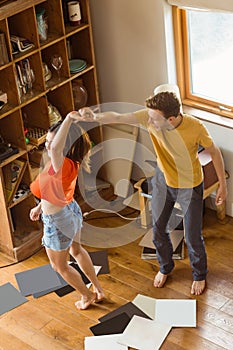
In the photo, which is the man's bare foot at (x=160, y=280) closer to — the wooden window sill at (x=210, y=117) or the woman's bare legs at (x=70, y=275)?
the woman's bare legs at (x=70, y=275)

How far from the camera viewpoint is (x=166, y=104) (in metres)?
3.33

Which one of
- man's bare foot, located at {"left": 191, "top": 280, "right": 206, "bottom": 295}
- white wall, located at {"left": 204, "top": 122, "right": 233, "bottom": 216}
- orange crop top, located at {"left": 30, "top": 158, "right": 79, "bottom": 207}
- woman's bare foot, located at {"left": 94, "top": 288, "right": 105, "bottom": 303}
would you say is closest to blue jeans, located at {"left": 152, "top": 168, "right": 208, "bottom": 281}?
man's bare foot, located at {"left": 191, "top": 280, "right": 206, "bottom": 295}

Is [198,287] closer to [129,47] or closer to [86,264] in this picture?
[86,264]

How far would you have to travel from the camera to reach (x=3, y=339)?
12.3ft

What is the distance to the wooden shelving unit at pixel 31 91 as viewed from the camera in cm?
393

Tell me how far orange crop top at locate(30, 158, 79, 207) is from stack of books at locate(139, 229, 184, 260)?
980 mm

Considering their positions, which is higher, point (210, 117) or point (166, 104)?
point (166, 104)

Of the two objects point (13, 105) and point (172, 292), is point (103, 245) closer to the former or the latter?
point (172, 292)

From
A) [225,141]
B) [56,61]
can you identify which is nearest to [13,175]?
[56,61]

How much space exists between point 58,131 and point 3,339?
1210mm

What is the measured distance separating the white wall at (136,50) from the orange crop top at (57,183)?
121cm

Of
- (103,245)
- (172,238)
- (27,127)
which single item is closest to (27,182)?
(27,127)

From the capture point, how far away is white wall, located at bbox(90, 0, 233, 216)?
166 inches

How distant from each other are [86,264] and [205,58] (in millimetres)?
1463
